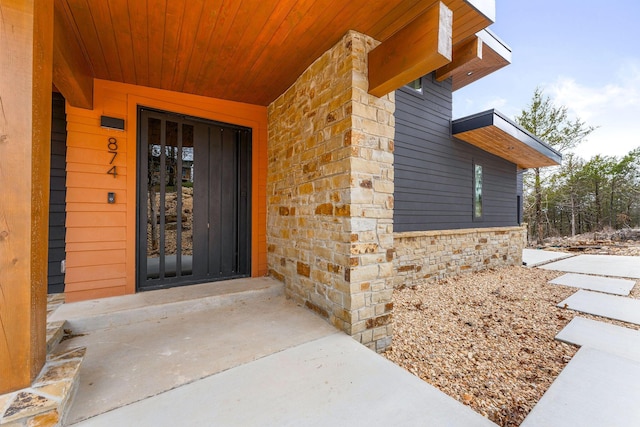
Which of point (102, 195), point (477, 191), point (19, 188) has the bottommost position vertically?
point (19, 188)

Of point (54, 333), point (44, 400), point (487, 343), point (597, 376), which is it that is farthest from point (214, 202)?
point (597, 376)

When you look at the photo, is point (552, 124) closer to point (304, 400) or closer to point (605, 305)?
point (605, 305)

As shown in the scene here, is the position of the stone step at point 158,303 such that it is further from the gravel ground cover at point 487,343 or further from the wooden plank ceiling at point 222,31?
the wooden plank ceiling at point 222,31

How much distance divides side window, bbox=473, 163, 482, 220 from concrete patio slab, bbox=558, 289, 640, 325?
2.57 metres

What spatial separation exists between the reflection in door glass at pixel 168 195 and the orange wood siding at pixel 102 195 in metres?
0.31

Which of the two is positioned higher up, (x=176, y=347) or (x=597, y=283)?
(x=176, y=347)

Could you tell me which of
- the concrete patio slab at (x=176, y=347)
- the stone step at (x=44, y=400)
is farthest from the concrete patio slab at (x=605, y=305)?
the stone step at (x=44, y=400)

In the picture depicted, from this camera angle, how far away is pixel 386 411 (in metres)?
1.40

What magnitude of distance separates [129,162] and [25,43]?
Result: 6.11 feet

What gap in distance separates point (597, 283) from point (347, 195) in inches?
232

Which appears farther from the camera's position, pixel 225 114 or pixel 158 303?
pixel 225 114

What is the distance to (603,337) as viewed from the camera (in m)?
2.64

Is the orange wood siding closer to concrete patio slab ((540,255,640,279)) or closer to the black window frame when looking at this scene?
the black window frame

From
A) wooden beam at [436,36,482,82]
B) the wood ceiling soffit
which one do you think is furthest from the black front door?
the wood ceiling soffit
